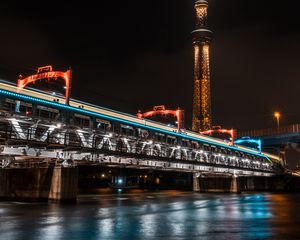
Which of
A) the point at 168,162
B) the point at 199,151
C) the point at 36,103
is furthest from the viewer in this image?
the point at 199,151

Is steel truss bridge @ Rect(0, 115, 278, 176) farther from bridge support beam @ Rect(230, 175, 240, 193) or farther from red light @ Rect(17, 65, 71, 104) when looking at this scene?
bridge support beam @ Rect(230, 175, 240, 193)

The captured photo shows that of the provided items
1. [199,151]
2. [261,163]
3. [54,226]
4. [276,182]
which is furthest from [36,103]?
[276,182]

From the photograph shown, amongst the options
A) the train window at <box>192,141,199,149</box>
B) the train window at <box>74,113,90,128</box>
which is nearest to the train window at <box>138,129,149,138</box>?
the train window at <box>74,113,90,128</box>

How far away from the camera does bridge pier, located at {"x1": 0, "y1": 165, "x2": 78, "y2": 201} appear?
39.9 meters

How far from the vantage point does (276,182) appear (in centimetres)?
13425

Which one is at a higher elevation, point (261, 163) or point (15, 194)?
point (261, 163)

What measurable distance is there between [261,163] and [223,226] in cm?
11508

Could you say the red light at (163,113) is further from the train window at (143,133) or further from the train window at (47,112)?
the train window at (47,112)

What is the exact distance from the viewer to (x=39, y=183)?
4191 centimetres

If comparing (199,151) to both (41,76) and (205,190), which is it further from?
(41,76)

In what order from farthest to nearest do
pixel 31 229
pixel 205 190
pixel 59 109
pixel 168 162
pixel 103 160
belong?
pixel 205 190 < pixel 168 162 < pixel 103 160 < pixel 59 109 < pixel 31 229

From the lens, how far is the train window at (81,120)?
48125 millimetres

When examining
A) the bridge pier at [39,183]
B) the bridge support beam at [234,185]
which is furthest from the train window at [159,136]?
the bridge support beam at [234,185]

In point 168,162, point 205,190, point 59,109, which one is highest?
point 59,109
